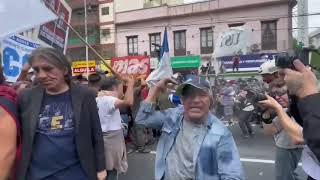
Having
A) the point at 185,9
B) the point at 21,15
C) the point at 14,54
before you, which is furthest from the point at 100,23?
the point at 21,15

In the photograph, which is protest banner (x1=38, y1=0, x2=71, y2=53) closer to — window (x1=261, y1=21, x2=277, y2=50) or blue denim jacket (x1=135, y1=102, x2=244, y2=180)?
blue denim jacket (x1=135, y1=102, x2=244, y2=180)

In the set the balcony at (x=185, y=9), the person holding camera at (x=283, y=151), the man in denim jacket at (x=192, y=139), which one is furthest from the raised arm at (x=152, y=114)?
the balcony at (x=185, y=9)

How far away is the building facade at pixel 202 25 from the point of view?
1171 inches

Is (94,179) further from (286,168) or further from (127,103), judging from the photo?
(286,168)

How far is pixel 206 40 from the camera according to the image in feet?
109

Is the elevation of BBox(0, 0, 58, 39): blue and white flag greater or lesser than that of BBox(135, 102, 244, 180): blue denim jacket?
greater

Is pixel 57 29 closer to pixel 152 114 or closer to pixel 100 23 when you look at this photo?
pixel 152 114

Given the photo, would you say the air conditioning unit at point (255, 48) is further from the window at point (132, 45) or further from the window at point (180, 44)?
the window at point (132, 45)

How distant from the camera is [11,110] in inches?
101

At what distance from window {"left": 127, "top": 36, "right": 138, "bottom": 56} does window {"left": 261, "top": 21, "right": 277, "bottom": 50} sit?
453 inches

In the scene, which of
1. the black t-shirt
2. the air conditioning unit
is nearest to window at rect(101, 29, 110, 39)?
the air conditioning unit

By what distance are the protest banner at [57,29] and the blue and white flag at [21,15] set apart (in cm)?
57

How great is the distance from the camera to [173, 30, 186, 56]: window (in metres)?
34.2

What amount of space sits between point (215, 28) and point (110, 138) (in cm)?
2856
